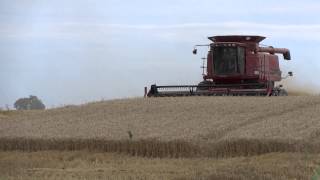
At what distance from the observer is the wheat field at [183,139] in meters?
12.9

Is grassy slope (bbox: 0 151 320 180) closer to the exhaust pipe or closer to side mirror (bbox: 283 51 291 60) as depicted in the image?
the exhaust pipe

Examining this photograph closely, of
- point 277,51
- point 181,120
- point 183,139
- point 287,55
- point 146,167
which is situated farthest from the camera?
point 287,55

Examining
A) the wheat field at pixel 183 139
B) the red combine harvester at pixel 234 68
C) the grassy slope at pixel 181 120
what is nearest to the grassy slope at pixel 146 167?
the wheat field at pixel 183 139

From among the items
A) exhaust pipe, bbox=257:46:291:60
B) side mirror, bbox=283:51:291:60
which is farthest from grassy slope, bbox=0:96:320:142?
side mirror, bbox=283:51:291:60

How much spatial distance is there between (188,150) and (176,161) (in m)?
0.88

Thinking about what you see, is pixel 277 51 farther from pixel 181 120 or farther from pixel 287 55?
pixel 181 120

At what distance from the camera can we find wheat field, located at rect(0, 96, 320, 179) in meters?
12.9

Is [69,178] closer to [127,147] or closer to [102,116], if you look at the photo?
[127,147]

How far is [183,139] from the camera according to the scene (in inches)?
625

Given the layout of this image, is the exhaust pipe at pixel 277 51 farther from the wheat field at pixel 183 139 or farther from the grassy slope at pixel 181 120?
the wheat field at pixel 183 139

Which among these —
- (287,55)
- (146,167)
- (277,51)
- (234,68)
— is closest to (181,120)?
(146,167)

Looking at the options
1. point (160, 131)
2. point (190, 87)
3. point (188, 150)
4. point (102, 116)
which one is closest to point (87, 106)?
point (102, 116)

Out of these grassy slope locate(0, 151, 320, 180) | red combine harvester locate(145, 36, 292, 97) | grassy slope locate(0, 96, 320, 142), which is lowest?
grassy slope locate(0, 151, 320, 180)

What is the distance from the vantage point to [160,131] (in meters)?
17.2
